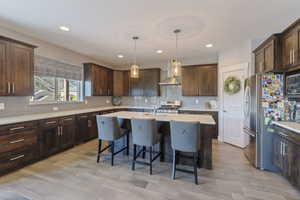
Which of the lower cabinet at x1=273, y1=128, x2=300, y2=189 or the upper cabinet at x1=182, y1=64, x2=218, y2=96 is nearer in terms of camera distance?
the lower cabinet at x1=273, y1=128, x2=300, y2=189

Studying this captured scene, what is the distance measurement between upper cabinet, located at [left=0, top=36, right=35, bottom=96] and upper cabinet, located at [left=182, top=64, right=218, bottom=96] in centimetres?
433

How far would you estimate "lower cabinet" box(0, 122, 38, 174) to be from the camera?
8.25ft

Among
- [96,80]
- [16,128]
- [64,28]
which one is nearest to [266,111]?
[64,28]

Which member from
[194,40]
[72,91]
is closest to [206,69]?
[194,40]

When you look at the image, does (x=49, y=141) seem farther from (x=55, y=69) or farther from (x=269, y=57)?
(x=269, y=57)

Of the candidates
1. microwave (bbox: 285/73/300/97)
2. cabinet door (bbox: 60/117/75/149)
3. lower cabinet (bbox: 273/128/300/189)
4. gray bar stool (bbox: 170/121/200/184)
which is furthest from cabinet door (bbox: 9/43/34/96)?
microwave (bbox: 285/73/300/97)

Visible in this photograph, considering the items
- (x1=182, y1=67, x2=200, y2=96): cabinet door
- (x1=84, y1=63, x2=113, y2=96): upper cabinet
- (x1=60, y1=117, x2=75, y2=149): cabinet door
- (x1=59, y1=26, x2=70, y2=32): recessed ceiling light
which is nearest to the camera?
(x1=59, y1=26, x2=70, y2=32): recessed ceiling light

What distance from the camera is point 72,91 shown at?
4.80 metres

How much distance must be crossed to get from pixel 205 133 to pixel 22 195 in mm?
2938

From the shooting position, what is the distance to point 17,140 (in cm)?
270

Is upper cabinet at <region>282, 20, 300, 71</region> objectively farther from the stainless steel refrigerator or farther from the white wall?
the white wall

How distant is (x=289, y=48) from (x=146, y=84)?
14.1ft

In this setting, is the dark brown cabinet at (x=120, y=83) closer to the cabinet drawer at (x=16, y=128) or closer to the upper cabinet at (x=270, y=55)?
the cabinet drawer at (x=16, y=128)

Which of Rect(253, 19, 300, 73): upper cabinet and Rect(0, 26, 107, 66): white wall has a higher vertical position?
Rect(0, 26, 107, 66): white wall
